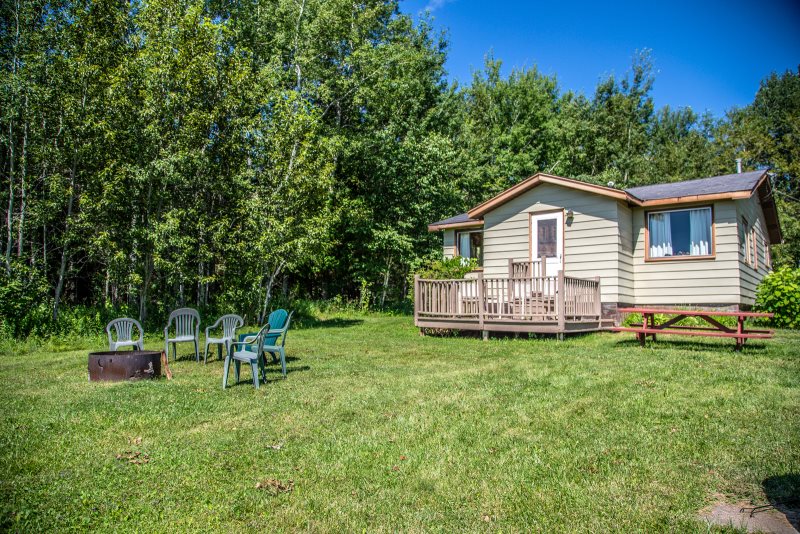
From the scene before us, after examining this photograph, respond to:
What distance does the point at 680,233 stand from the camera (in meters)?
13.8

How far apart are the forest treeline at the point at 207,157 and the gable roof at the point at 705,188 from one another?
9.73 metres

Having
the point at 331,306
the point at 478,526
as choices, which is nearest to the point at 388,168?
the point at 331,306

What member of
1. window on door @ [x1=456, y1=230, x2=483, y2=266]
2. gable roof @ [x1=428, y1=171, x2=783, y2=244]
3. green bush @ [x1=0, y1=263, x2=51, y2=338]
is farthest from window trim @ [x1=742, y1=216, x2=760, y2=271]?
green bush @ [x1=0, y1=263, x2=51, y2=338]

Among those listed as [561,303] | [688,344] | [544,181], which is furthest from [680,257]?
[561,303]

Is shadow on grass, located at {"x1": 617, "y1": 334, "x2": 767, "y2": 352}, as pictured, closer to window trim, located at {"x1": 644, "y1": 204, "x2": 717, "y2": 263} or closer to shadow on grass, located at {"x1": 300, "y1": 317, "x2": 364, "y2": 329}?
window trim, located at {"x1": 644, "y1": 204, "x2": 717, "y2": 263}

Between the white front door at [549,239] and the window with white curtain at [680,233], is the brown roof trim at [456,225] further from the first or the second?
the window with white curtain at [680,233]

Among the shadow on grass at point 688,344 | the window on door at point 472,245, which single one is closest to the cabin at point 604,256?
the shadow on grass at point 688,344

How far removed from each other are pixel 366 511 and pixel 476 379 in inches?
161

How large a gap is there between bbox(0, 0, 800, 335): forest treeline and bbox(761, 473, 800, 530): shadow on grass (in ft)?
43.7

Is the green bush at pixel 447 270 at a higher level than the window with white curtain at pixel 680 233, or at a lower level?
lower

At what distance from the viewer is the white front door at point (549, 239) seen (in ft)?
47.5

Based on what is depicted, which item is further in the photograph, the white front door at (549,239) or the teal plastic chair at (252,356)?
the white front door at (549,239)

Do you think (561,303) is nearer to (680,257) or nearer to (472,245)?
(680,257)

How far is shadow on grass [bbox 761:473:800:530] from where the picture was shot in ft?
9.94
